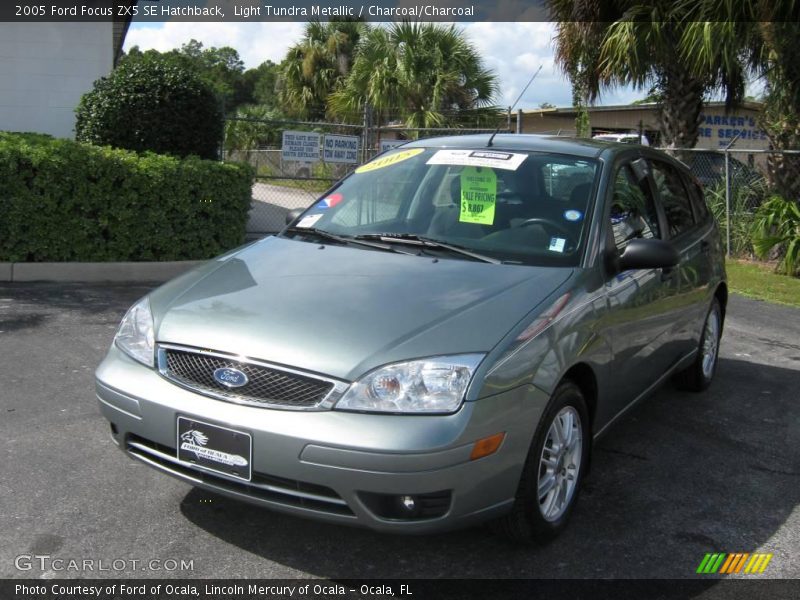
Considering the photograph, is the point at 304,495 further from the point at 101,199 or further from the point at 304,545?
the point at 101,199

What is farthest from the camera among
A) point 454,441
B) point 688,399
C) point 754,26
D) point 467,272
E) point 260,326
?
point 754,26

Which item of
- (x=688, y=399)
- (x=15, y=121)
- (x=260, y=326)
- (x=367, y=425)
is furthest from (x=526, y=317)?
(x=15, y=121)

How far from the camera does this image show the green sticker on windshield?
13.8ft

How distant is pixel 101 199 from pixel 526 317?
21.7ft

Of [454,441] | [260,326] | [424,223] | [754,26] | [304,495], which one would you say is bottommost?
[304,495]

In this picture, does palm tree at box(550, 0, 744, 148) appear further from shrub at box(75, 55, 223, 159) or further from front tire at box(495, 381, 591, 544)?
front tire at box(495, 381, 591, 544)

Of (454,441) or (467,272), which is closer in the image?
(454,441)

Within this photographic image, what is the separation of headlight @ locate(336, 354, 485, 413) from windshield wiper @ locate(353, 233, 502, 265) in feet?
3.07

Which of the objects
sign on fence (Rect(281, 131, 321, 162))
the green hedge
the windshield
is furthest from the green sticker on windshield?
sign on fence (Rect(281, 131, 321, 162))

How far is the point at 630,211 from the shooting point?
4473 mm

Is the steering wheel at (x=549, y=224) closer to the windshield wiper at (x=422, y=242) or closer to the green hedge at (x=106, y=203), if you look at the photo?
the windshield wiper at (x=422, y=242)

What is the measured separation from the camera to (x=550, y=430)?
11.1 ft

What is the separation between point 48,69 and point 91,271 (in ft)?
19.2
